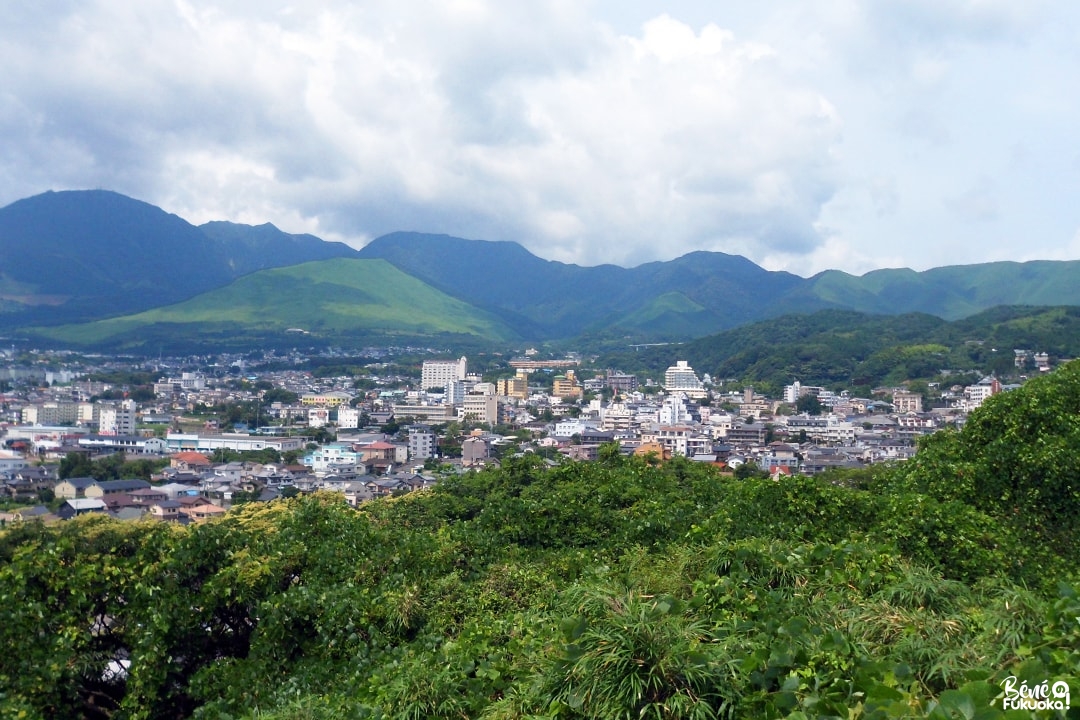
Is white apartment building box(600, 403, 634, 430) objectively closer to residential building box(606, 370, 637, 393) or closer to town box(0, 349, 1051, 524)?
town box(0, 349, 1051, 524)

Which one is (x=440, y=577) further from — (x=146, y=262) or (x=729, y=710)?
(x=146, y=262)

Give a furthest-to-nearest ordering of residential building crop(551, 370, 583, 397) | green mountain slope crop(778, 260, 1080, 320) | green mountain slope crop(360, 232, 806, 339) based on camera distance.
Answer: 1. green mountain slope crop(360, 232, 806, 339)
2. green mountain slope crop(778, 260, 1080, 320)
3. residential building crop(551, 370, 583, 397)

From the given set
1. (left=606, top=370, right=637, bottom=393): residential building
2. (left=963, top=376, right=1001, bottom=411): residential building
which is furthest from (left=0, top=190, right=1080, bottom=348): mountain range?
(left=963, top=376, right=1001, bottom=411): residential building

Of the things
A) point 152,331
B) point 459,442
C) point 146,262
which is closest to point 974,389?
point 459,442

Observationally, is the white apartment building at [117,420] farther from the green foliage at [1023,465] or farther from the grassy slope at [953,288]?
the grassy slope at [953,288]

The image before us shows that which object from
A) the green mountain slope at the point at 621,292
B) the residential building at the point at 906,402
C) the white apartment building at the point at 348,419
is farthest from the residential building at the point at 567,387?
the green mountain slope at the point at 621,292

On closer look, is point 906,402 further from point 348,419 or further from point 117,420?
point 117,420

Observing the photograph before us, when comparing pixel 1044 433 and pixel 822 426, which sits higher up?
pixel 1044 433
